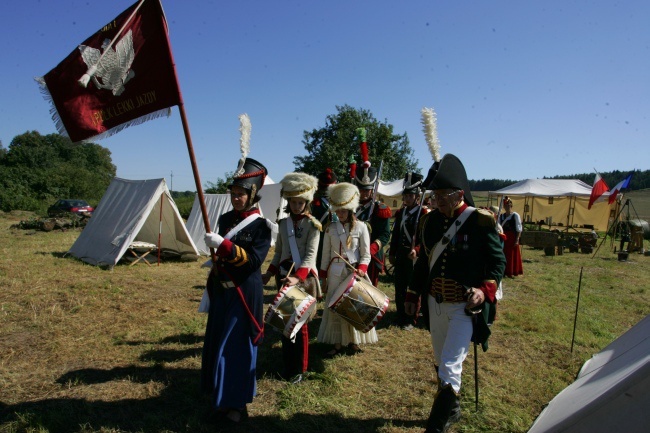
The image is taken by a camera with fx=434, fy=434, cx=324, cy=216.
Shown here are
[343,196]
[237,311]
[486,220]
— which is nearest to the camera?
[486,220]

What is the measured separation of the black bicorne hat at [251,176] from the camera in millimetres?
3541

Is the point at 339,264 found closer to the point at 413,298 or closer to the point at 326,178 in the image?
the point at 413,298

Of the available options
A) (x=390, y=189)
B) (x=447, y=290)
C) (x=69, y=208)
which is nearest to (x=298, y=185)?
(x=447, y=290)

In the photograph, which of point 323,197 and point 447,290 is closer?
point 447,290

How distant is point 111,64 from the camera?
2.97 meters

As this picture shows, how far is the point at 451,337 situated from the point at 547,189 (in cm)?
1920

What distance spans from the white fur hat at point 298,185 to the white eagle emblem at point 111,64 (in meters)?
1.62

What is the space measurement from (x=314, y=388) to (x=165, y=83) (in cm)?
297

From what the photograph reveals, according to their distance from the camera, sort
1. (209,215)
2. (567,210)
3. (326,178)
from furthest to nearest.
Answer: (567,210) → (209,215) → (326,178)

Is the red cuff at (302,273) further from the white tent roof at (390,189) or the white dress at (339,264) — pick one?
the white tent roof at (390,189)

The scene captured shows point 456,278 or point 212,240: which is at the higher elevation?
point 212,240

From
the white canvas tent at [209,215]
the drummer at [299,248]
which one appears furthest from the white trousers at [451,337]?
the white canvas tent at [209,215]

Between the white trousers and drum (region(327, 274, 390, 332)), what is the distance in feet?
2.54

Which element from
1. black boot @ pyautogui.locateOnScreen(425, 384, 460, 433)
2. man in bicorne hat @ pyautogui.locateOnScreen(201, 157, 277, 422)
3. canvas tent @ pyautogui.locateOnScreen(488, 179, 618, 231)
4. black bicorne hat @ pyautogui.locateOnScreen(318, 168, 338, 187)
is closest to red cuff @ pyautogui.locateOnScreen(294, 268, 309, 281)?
man in bicorne hat @ pyautogui.locateOnScreen(201, 157, 277, 422)
